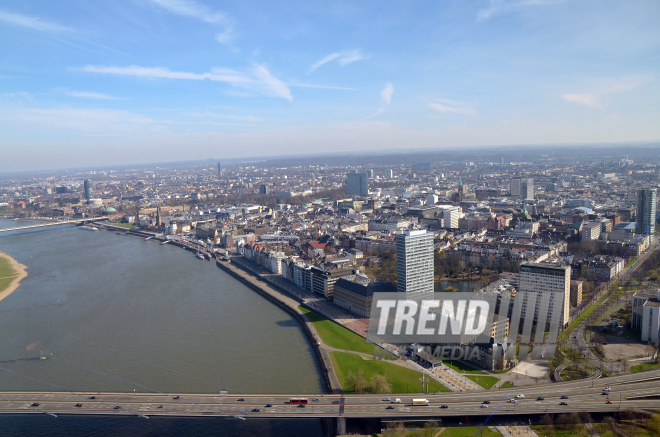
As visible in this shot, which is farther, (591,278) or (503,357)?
(591,278)

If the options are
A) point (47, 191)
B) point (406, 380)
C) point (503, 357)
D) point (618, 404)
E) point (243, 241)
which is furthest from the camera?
point (47, 191)

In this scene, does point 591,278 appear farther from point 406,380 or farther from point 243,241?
point 243,241

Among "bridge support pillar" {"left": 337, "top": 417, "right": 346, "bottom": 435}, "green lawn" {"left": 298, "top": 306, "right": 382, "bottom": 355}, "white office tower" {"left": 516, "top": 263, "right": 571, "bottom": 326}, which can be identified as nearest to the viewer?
"bridge support pillar" {"left": 337, "top": 417, "right": 346, "bottom": 435}

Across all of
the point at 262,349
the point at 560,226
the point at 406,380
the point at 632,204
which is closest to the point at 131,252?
the point at 262,349

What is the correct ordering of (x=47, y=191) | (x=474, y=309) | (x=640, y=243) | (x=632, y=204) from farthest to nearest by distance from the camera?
(x=47, y=191) → (x=632, y=204) → (x=640, y=243) → (x=474, y=309)

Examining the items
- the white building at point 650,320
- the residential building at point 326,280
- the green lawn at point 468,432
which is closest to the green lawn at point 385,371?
the green lawn at point 468,432

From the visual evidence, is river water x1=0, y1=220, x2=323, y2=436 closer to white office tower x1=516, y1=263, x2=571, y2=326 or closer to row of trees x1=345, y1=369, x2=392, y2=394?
row of trees x1=345, y1=369, x2=392, y2=394

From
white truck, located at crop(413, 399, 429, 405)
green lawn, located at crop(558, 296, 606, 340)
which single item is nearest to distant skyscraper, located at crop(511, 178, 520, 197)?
green lawn, located at crop(558, 296, 606, 340)

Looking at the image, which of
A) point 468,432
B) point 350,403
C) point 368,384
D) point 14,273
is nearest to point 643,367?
point 468,432
